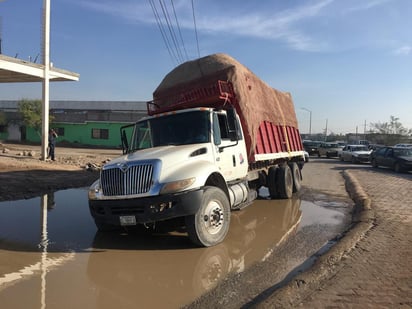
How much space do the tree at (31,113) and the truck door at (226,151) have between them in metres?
42.7

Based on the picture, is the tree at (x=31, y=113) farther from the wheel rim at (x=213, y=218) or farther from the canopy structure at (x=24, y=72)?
the wheel rim at (x=213, y=218)

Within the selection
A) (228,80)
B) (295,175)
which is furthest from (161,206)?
(295,175)

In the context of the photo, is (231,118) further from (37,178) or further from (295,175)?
(37,178)

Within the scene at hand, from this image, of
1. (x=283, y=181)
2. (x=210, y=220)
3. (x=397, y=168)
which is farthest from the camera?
(x=397, y=168)

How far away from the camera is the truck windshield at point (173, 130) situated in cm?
762

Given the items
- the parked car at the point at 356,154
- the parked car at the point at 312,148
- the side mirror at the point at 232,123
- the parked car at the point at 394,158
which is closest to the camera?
the side mirror at the point at 232,123

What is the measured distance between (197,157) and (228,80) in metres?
2.59

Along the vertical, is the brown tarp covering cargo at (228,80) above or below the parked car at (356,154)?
above

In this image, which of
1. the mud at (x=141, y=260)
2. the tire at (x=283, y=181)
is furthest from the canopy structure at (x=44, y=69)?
the tire at (x=283, y=181)

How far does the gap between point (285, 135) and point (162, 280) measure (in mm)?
8708

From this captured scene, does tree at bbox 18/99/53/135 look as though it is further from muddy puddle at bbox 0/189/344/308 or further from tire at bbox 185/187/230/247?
tire at bbox 185/187/230/247

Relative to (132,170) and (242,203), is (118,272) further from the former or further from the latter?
(242,203)

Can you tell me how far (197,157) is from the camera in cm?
702

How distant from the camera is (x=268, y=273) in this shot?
5.49 m
